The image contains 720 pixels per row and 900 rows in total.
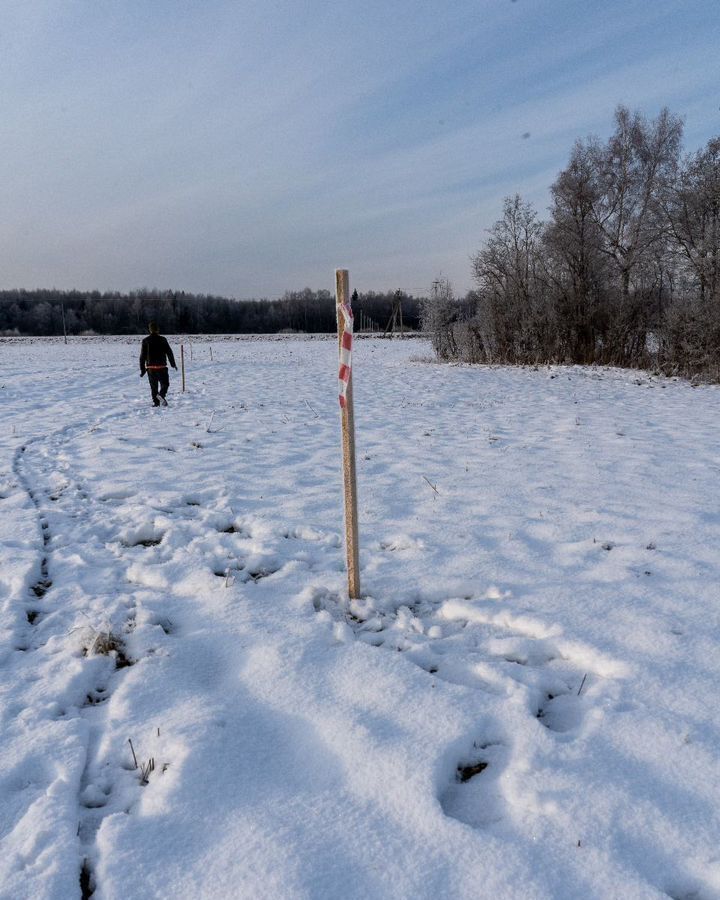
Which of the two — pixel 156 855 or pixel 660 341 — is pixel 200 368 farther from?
pixel 156 855

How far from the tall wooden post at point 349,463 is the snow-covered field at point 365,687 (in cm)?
23

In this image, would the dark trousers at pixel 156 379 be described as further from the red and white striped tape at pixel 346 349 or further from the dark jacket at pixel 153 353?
the red and white striped tape at pixel 346 349

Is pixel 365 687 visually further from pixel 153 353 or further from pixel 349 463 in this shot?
pixel 153 353

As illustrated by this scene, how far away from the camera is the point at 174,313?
4205 inches

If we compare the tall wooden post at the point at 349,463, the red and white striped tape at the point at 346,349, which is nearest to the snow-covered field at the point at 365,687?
the tall wooden post at the point at 349,463

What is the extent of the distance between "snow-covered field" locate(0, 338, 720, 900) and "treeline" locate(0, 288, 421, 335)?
293ft

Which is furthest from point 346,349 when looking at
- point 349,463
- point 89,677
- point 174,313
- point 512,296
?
point 174,313

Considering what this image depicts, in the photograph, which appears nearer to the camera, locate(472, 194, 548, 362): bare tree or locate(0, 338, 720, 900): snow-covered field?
locate(0, 338, 720, 900): snow-covered field

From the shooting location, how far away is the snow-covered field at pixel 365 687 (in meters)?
1.93

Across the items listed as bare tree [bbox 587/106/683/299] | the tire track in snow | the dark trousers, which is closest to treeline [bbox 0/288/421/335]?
bare tree [bbox 587/106/683/299]

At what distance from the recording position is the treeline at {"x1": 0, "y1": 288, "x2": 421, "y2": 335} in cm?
9569

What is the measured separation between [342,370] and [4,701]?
2439 millimetres

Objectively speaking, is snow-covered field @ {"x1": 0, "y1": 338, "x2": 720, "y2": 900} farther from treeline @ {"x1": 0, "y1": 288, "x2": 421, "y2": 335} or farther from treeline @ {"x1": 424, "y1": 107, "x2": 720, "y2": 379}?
treeline @ {"x1": 0, "y1": 288, "x2": 421, "y2": 335}

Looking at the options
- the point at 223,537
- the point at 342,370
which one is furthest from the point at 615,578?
the point at 223,537
